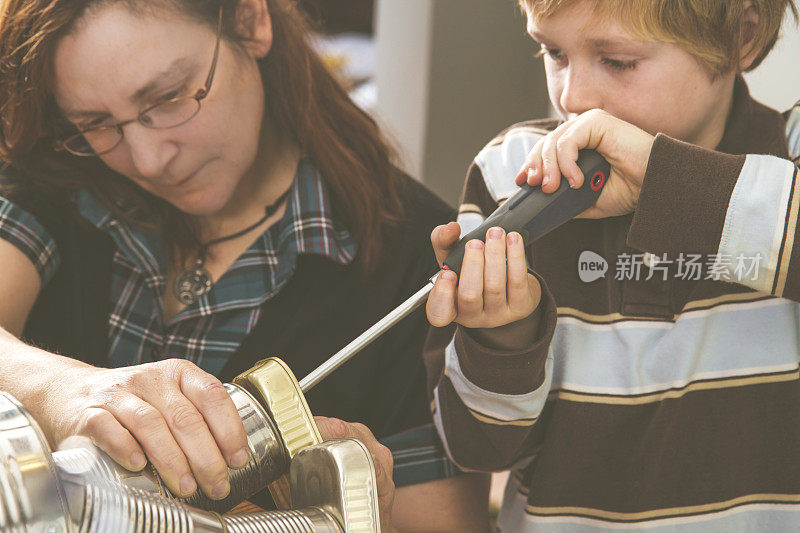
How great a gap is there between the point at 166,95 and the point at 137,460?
0.46m

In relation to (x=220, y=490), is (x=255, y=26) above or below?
above

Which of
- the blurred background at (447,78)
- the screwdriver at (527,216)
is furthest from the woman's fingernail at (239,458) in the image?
the blurred background at (447,78)

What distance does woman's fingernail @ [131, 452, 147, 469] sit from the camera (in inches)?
17.2

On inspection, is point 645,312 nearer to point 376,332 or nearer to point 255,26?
point 376,332

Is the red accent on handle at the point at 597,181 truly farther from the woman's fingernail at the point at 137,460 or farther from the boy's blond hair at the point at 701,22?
the woman's fingernail at the point at 137,460

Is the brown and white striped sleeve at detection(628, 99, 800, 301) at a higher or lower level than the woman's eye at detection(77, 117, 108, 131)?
lower

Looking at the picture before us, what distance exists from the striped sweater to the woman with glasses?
0.39 ft

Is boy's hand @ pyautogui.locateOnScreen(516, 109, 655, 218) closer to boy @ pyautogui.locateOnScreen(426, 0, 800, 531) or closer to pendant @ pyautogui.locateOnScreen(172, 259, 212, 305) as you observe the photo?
boy @ pyautogui.locateOnScreen(426, 0, 800, 531)

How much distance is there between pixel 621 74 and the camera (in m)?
0.64

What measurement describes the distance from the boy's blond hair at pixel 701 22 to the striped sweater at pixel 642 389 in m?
0.06

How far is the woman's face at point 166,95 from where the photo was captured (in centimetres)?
75

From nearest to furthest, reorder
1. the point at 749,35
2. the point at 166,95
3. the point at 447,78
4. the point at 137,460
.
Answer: the point at 137,460 < the point at 749,35 < the point at 166,95 < the point at 447,78

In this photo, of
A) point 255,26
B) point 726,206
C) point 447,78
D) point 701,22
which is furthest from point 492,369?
point 447,78

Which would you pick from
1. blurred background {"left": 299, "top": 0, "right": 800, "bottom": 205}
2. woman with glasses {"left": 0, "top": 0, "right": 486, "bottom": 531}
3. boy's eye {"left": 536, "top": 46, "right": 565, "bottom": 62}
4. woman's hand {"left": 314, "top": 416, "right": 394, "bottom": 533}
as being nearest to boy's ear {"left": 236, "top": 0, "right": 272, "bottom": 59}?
woman with glasses {"left": 0, "top": 0, "right": 486, "bottom": 531}
